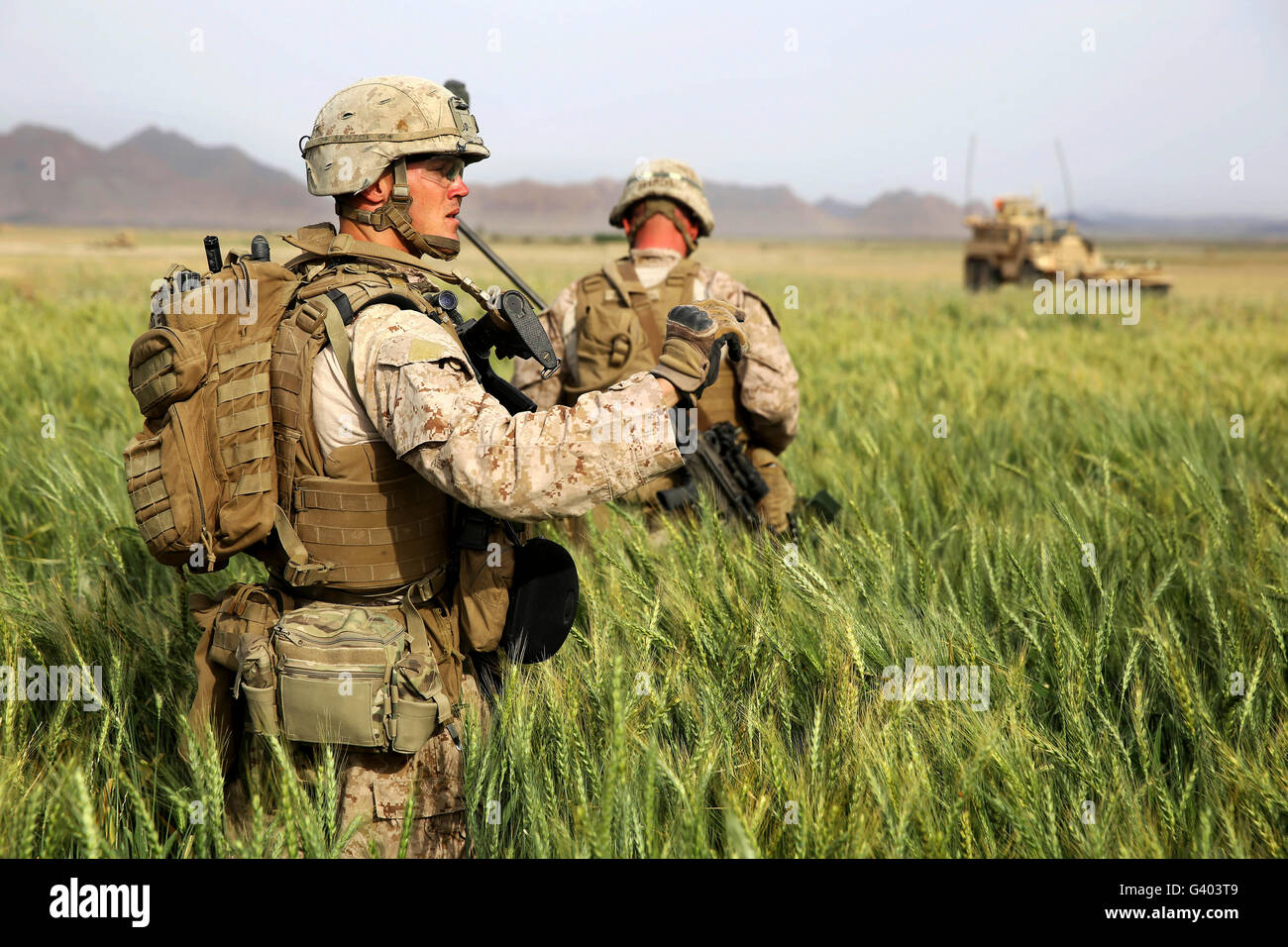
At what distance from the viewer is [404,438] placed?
1.86 meters

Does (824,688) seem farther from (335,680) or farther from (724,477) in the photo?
(724,477)

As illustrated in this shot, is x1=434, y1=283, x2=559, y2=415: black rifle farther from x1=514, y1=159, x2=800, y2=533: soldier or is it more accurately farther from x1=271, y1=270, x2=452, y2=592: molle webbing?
x1=514, y1=159, x2=800, y2=533: soldier

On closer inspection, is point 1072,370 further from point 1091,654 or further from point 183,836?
point 183,836

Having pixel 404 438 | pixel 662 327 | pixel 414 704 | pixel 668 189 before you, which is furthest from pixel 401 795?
pixel 668 189

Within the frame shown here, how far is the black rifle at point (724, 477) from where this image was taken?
12.7ft

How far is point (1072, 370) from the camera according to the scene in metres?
6.75

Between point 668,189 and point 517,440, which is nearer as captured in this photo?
point 517,440

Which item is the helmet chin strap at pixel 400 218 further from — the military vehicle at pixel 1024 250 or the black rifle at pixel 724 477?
the military vehicle at pixel 1024 250

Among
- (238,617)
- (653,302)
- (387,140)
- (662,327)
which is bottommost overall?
(238,617)

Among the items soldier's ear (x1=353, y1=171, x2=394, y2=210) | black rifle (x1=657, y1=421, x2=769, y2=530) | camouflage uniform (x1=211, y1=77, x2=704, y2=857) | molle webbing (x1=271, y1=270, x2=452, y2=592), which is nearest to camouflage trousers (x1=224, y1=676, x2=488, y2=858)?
camouflage uniform (x1=211, y1=77, x2=704, y2=857)

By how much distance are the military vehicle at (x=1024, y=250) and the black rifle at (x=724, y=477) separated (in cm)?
2314

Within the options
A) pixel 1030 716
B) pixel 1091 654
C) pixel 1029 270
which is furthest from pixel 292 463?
pixel 1029 270

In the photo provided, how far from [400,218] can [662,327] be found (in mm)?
1879
